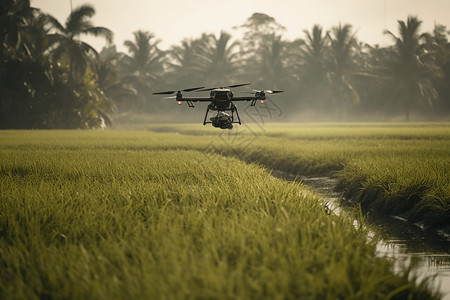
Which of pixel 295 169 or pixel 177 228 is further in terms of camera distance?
pixel 295 169

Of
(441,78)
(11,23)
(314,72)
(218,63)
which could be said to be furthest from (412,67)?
(11,23)

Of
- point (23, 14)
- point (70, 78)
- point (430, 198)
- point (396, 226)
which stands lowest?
point (396, 226)

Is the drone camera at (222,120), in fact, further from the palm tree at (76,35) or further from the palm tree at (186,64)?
the palm tree at (186,64)

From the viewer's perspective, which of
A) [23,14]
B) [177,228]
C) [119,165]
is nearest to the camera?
[177,228]

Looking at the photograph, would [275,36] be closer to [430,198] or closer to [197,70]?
[197,70]

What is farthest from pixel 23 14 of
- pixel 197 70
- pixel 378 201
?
pixel 378 201

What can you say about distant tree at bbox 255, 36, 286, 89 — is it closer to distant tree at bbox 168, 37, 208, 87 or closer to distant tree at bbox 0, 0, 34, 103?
distant tree at bbox 168, 37, 208, 87
